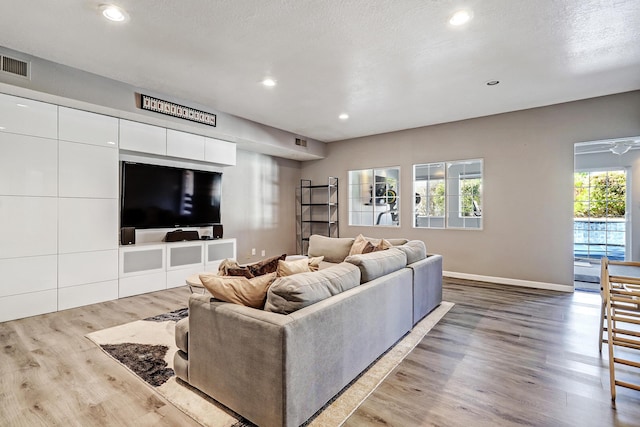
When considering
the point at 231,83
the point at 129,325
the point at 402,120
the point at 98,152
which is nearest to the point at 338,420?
the point at 129,325

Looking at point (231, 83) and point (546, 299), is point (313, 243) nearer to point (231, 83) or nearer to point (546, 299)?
point (231, 83)

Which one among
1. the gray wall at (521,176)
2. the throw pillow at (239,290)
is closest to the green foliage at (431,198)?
the gray wall at (521,176)

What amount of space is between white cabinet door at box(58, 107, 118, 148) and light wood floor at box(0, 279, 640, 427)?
6.96 ft

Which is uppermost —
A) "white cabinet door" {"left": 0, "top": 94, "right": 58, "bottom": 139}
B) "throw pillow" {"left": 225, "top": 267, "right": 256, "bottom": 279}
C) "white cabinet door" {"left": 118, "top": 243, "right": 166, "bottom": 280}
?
"white cabinet door" {"left": 0, "top": 94, "right": 58, "bottom": 139}

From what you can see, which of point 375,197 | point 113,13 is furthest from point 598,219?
point 113,13

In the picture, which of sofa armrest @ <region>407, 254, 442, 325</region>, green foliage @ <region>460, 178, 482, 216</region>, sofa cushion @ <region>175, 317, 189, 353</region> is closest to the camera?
sofa cushion @ <region>175, 317, 189, 353</region>

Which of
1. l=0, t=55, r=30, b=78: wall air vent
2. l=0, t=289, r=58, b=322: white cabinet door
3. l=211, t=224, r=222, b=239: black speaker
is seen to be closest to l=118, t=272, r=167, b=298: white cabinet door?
l=0, t=289, r=58, b=322: white cabinet door

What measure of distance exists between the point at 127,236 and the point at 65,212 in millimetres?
800

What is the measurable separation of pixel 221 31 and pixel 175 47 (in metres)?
0.61

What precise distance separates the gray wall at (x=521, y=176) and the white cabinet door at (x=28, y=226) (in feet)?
17.9

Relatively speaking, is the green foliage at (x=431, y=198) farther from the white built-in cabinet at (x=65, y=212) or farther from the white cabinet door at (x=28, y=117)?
the white cabinet door at (x=28, y=117)

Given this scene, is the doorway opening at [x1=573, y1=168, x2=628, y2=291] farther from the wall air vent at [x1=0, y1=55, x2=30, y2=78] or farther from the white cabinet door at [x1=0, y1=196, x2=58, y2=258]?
the wall air vent at [x1=0, y1=55, x2=30, y2=78]

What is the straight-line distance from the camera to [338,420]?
1.76 m

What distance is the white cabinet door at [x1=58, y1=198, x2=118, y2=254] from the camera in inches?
147
